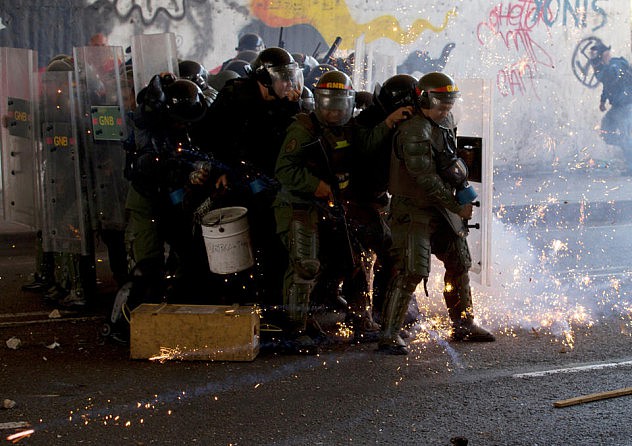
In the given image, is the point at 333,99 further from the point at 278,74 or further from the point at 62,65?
the point at 62,65

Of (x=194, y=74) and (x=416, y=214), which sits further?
(x=194, y=74)

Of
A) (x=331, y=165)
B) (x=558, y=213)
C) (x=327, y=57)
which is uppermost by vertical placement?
(x=327, y=57)

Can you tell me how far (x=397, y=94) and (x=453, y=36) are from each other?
9759 millimetres

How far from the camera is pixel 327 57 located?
11.2 metres

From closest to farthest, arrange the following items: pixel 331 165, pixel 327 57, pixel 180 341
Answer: pixel 180 341 → pixel 331 165 → pixel 327 57

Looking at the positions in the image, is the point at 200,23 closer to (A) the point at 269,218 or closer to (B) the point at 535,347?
(A) the point at 269,218

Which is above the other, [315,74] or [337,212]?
[315,74]

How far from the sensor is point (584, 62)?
17.0 m

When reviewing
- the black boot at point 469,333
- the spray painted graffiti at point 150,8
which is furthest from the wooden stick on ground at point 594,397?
the spray painted graffiti at point 150,8

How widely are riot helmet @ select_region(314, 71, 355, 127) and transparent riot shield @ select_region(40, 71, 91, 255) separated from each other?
2.38 metres

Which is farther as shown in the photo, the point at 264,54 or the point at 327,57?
the point at 327,57

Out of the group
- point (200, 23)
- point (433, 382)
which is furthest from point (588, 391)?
point (200, 23)

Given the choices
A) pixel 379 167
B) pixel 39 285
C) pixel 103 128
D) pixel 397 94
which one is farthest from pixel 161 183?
pixel 39 285

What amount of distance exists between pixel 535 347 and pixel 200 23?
963cm
